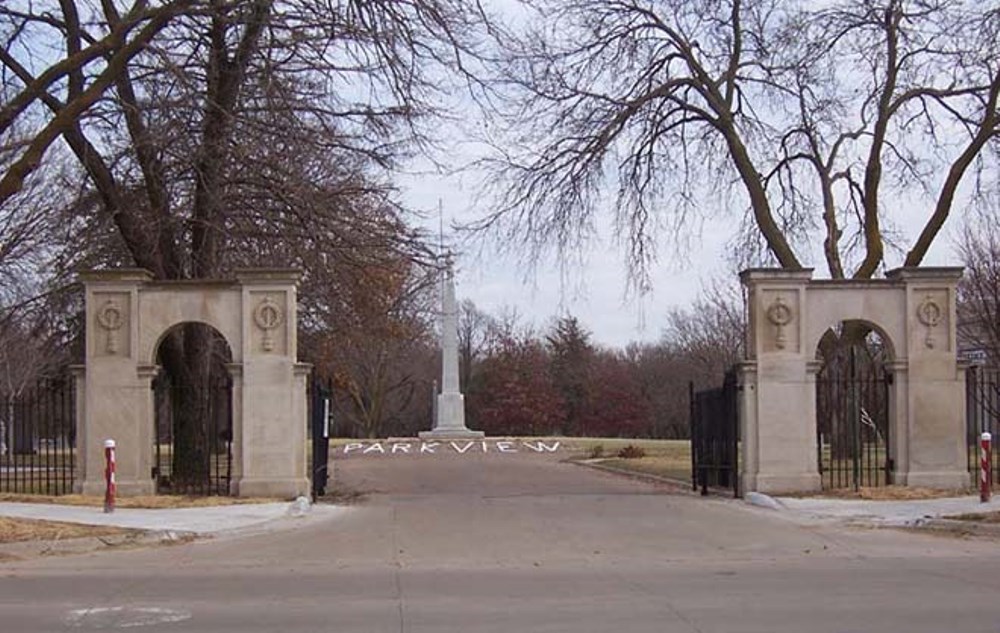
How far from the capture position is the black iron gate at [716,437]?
23.7 m

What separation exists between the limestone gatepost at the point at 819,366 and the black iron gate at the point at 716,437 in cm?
76

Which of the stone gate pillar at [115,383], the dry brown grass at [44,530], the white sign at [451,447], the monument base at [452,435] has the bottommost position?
the white sign at [451,447]

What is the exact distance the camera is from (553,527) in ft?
61.2

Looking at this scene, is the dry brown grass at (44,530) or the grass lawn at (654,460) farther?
the grass lawn at (654,460)

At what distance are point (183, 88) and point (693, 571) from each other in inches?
453

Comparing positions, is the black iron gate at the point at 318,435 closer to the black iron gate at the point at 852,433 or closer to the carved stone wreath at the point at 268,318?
the carved stone wreath at the point at 268,318

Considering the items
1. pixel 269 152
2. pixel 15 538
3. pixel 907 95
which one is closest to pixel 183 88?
pixel 269 152

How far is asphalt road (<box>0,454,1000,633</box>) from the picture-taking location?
10.4 meters

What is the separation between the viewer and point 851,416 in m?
31.4

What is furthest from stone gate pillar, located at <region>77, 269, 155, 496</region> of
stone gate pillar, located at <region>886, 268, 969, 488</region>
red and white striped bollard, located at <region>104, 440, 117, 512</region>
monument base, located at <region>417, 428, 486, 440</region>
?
monument base, located at <region>417, 428, 486, 440</region>

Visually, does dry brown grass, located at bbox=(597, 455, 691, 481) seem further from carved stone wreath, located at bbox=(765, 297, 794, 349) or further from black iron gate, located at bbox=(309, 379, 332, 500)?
black iron gate, located at bbox=(309, 379, 332, 500)

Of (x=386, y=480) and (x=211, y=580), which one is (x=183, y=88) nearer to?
(x=211, y=580)

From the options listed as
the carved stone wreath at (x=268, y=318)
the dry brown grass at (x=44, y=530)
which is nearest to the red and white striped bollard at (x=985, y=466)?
the carved stone wreath at (x=268, y=318)

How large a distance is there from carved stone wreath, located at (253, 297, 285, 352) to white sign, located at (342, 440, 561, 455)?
2871cm
